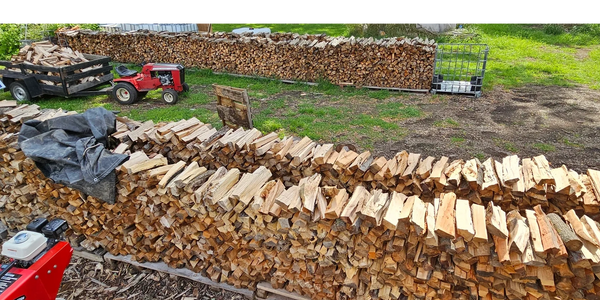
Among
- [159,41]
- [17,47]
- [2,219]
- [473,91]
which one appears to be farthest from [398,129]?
[17,47]

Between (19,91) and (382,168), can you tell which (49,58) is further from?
(382,168)

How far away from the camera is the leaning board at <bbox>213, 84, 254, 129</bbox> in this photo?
7.28m

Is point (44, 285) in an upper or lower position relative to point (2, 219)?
A: upper

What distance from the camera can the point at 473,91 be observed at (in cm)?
1085

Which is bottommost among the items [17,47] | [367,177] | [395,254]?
[395,254]

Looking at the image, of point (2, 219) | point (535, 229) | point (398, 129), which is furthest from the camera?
point (398, 129)

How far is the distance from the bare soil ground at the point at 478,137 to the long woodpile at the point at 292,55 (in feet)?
3.54

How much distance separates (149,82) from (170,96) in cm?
67

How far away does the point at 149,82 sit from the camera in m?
10.4

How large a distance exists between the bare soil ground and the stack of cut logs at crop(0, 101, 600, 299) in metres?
0.35

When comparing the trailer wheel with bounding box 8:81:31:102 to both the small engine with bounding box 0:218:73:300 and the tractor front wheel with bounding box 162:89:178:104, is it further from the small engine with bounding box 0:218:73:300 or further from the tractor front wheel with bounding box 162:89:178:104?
the small engine with bounding box 0:218:73:300

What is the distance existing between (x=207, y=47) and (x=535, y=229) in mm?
12370

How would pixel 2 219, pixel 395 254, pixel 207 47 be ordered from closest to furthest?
pixel 395 254 < pixel 2 219 < pixel 207 47
